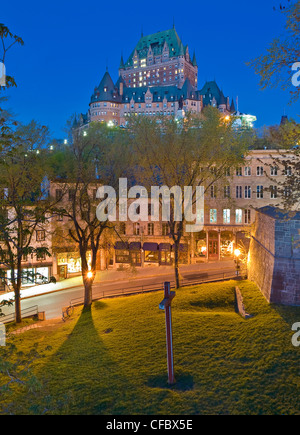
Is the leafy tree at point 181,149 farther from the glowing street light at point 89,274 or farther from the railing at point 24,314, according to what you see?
the railing at point 24,314

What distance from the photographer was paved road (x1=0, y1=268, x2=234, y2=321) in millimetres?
28203

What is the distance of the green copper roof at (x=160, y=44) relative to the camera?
15375 cm

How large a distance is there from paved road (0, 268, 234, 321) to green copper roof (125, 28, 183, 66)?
140 meters

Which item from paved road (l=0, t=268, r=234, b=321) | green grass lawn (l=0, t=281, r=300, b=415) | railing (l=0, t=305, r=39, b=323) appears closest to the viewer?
green grass lawn (l=0, t=281, r=300, b=415)

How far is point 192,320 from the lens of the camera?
1650cm

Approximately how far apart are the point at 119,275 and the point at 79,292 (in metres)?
6.10

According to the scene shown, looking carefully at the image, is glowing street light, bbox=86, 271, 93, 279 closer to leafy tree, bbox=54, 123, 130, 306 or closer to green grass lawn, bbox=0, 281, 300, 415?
leafy tree, bbox=54, 123, 130, 306

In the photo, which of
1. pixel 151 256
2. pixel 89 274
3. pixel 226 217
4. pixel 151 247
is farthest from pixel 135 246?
pixel 89 274

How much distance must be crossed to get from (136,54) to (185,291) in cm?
16274

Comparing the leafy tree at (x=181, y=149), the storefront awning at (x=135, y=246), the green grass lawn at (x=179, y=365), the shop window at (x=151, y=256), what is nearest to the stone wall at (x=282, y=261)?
the green grass lawn at (x=179, y=365)

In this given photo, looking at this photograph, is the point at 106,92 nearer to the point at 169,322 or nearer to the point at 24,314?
the point at 24,314

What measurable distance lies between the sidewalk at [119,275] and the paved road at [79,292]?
0.77 m

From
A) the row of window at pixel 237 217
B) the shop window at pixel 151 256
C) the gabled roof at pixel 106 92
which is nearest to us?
the row of window at pixel 237 217

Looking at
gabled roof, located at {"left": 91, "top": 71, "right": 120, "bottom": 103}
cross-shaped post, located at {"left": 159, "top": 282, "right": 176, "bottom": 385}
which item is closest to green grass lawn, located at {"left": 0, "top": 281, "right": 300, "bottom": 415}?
cross-shaped post, located at {"left": 159, "top": 282, "right": 176, "bottom": 385}
